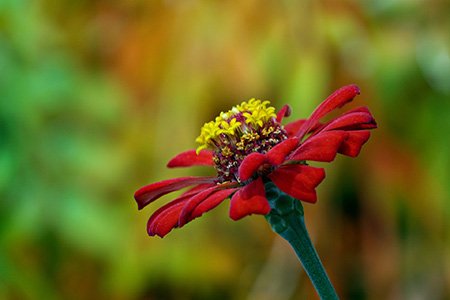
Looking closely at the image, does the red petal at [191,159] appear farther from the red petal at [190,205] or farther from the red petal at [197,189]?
the red petal at [190,205]

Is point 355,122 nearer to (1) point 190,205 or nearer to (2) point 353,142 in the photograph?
(2) point 353,142

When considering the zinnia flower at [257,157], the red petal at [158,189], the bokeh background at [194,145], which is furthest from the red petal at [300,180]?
the bokeh background at [194,145]

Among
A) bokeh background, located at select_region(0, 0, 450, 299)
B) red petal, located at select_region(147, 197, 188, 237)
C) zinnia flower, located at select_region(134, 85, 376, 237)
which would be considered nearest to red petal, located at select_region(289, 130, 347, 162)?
zinnia flower, located at select_region(134, 85, 376, 237)

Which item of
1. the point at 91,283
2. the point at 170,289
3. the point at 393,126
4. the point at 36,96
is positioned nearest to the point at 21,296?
the point at 91,283

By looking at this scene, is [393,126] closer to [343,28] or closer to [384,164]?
[384,164]

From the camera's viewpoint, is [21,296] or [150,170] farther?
[21,296]

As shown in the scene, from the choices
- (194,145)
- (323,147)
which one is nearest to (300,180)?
(323,147)
